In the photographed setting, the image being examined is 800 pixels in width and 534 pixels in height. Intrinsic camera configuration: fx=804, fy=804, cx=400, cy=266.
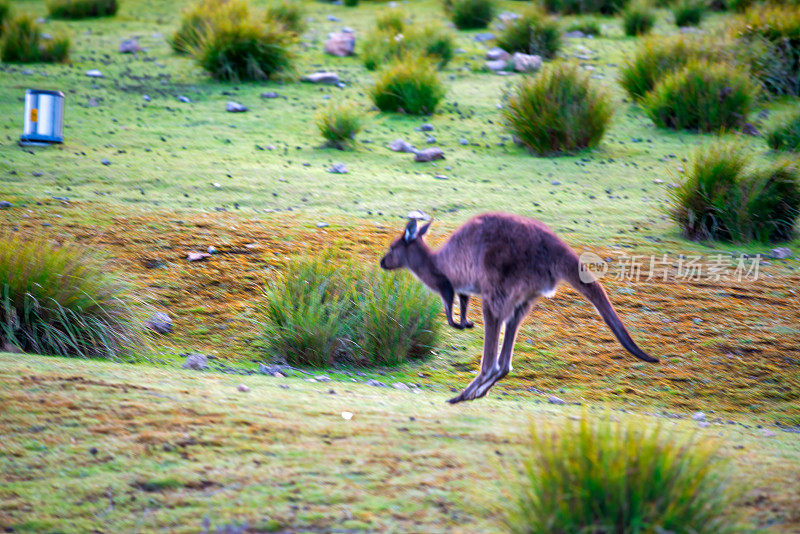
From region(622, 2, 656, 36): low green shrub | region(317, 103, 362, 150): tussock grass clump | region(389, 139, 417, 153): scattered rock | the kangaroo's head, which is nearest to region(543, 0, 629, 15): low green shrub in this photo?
region(622, 2, 656, 36): low green shrub

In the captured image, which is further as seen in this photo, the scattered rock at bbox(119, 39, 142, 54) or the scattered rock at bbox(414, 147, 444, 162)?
the scattered rock at bbox(119, 39, 142, 54)

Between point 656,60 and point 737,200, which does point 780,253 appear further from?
point 656,60

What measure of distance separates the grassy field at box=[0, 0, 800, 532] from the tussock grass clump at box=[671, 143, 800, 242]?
228 millimetres

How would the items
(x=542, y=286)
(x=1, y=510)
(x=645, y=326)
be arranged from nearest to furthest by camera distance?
(x=1, y=510) → (x=542, y=286) → (x=645, y=326)

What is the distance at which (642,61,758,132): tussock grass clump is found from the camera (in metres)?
12.3

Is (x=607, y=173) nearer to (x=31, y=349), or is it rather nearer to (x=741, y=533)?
(x=31, y=349)

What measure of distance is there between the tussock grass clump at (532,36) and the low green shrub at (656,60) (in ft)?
10.6

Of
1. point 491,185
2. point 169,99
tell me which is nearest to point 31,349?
point 491,185

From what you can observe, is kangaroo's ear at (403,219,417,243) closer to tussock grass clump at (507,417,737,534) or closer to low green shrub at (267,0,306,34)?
tussock grass clump at (507,417,737,534)

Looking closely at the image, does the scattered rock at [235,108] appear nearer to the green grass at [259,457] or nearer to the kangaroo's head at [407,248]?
the kangaroo's head at [407,248]

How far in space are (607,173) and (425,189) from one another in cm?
267

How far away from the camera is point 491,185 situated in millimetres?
10266

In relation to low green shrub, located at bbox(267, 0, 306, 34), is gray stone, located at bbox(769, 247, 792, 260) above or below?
below

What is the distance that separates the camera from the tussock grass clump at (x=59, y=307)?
582cm
